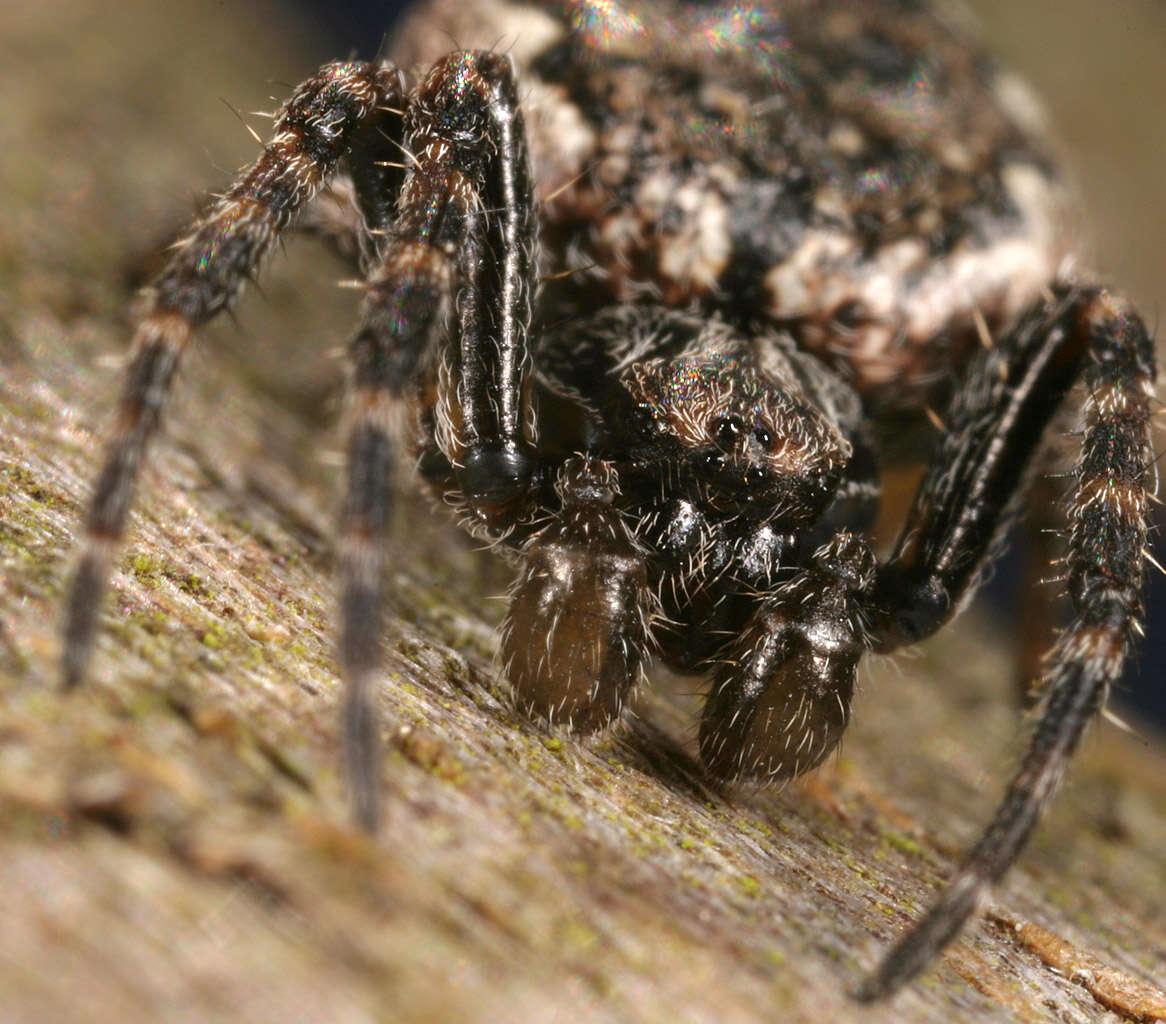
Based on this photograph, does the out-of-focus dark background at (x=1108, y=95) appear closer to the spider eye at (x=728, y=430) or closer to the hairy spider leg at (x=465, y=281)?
the spider eye at (x=728, y=430)

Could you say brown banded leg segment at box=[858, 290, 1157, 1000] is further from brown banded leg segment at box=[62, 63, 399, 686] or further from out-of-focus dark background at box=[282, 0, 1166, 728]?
out-of-focus dark background at box=[282, 0, 1166, 728]

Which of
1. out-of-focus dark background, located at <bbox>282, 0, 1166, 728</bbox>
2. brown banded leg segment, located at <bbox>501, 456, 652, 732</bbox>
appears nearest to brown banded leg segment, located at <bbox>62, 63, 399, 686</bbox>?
brown banded leg segment, located at <bbox>501, 456, 652, 732</bbox>

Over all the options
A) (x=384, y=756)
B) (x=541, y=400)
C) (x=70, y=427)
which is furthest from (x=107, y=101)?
(x=384, y=756)

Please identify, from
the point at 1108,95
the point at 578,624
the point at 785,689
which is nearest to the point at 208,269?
the point at 578,624

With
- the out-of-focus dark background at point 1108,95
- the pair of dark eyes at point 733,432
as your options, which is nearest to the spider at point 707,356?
A: the pair of dark eyes at point 733,432

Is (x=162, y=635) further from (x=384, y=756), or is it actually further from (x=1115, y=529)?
(x=1115, y=529)

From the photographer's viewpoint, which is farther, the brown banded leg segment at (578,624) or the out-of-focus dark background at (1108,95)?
the out-of-focus dark background at (1108,95)

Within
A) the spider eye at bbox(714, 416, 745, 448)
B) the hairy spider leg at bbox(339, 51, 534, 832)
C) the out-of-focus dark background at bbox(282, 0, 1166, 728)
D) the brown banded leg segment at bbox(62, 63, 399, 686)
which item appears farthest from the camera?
the out-of-focus dark background at bbox(282, 0, 1166, 728)
